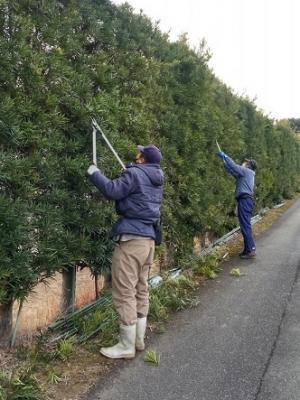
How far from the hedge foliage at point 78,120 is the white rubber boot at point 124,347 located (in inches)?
35.7

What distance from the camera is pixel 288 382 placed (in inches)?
156

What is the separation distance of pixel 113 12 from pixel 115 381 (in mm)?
4299

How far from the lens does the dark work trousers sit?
29.4ft

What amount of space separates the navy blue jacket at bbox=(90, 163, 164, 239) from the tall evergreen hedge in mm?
519

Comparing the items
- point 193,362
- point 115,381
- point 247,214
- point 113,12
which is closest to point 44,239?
point 115,381

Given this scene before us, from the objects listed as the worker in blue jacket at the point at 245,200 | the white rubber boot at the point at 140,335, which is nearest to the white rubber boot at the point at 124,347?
the white rubber boot at the point at 140,335

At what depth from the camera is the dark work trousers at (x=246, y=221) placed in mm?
8952

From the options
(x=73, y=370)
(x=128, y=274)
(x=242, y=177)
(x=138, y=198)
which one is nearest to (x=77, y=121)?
(x=138, y=198)

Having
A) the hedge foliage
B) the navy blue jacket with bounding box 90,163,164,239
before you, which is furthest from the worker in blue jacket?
the navy blue jacket with bounding box 90,163,164,239

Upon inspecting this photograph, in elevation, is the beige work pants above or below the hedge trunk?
above

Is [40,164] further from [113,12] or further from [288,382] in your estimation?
[288,382]

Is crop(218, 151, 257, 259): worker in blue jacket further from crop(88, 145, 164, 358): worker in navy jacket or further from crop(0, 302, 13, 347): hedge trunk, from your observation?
crop(0, 302, 13, 347): hedge trunk

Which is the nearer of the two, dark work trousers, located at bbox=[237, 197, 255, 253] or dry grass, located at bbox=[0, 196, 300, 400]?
dry grass, located at bbox=[0, 196, 300, 400]

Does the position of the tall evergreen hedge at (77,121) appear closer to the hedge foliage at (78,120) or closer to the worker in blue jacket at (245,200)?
the hedge foliage at (78,120)
